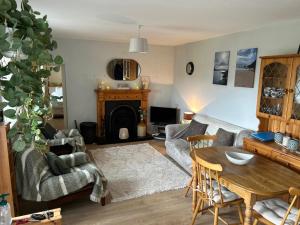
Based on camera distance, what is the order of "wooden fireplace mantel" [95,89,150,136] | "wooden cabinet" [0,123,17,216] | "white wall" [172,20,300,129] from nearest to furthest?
1. "wooden cabinet" [0,123,17,216]
2. "white wall" [172,20,300,129]
3. "wooden fireplace mantel" [95,89,150,136]

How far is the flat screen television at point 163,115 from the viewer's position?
6.07 metres

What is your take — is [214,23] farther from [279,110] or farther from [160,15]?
[279,110]

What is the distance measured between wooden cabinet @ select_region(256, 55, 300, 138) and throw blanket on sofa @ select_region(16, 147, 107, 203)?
2380mm

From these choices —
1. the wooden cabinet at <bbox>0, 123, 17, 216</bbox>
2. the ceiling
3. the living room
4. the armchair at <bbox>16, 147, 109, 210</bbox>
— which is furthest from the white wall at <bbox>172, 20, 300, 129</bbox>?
the wooden cabinet at <bbox>0, 123, 17, 216</bbox>

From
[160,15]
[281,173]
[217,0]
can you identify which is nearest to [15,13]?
[217,0]

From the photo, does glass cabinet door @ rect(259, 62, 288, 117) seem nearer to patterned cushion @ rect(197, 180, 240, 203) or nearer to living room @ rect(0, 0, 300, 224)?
living room @ rect(0, 0, 300, 224)

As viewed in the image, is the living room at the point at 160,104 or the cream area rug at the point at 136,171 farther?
the cream area rug at the point at 136,171

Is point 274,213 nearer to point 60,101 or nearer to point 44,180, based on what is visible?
point 44,180

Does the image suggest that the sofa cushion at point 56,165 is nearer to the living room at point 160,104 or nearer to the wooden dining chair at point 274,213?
the living room at point 160,104

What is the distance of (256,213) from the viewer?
207 centimetres

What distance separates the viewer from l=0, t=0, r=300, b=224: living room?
95.7 inches

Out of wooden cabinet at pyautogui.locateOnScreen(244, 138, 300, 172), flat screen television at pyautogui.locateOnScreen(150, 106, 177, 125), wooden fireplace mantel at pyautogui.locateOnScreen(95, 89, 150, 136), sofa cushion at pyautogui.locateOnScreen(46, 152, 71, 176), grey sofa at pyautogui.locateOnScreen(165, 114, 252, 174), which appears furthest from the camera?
flat screen television at pyautogui.locateOnScreen(150, 106, 177, 125)

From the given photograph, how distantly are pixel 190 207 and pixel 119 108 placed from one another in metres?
3.45

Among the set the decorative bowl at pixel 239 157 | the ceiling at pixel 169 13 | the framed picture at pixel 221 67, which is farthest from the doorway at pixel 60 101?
the decorative bowl at pixel 239 157
